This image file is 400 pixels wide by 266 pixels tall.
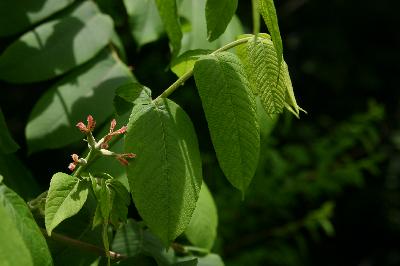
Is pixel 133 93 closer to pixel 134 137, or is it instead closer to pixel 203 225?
pixel 134 137

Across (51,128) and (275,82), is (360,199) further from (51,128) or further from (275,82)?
(275,82)

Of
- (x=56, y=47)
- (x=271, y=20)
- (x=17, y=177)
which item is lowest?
(x=17, y=177)

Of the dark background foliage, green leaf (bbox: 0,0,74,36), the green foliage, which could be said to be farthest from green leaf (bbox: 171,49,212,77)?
the dark background foliage

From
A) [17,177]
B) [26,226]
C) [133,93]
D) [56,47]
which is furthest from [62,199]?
[56,47]

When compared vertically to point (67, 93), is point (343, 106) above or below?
below

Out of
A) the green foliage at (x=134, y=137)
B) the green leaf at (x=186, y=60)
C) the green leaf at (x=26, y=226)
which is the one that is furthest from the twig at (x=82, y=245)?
the green leaf at (x=186, y=60)

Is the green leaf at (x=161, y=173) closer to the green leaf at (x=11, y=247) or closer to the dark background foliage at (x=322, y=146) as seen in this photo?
the green leaf at (x=11, y=247)

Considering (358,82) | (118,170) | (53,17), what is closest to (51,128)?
(118,170)

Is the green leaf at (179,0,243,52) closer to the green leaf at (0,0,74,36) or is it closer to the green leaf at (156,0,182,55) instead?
the green leaf at (0,0,74,36)
